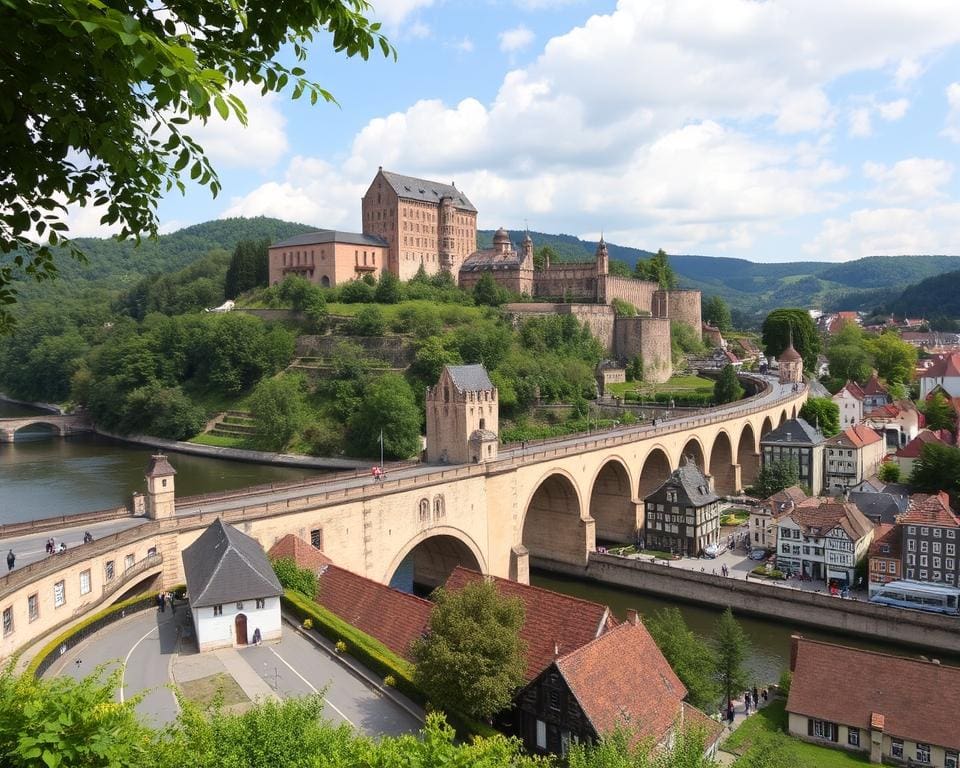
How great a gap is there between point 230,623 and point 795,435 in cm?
4705

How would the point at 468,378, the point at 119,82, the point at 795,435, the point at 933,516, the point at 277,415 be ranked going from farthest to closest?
the point at 277,415, the point at 795,435, the point at 468,378, the point at 933,516, the point at 119,82

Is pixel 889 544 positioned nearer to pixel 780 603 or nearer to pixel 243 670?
pixel 780 603

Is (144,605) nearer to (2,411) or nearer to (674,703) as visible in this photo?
(674,703)

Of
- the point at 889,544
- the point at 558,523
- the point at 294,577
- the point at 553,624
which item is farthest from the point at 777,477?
the point at 294,577

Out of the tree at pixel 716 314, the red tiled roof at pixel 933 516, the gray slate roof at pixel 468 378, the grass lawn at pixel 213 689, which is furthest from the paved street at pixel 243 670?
the tree at pixel 716 314

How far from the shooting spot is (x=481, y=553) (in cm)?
3578

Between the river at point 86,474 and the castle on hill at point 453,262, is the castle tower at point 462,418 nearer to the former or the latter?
the river at point 86,474

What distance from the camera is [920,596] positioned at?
35.0m

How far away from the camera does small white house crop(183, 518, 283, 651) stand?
20.2m

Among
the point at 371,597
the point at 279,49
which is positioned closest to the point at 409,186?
the point at 371,597

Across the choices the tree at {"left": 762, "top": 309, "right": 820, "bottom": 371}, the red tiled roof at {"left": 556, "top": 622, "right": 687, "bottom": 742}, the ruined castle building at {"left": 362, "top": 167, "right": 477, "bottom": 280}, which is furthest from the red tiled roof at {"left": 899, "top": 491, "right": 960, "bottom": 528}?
the ruined castle building at {"left": 362, "top": 167, "right": 477, "bottom": 280}

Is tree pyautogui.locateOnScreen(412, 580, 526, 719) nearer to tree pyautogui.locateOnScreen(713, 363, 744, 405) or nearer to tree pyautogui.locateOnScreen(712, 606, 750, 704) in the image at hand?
tree pyautogui.locateOnScreen(712, 606, 750, 704)

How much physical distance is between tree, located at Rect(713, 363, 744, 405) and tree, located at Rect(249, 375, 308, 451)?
3949 centimetres

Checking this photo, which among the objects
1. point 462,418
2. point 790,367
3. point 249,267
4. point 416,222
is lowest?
point 462,418
